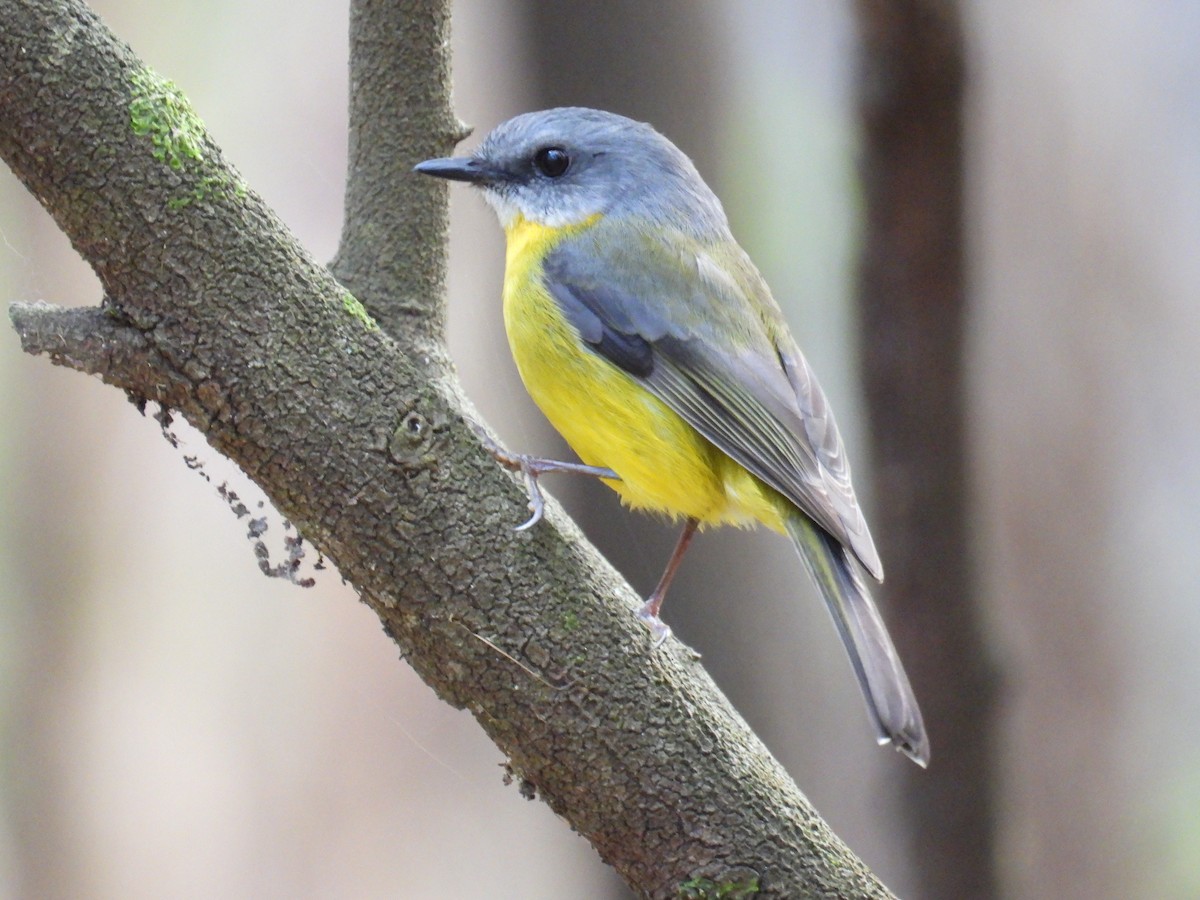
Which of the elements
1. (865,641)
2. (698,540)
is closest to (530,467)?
(865,641)

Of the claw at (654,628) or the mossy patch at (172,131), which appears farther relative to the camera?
the claw at (654,628)

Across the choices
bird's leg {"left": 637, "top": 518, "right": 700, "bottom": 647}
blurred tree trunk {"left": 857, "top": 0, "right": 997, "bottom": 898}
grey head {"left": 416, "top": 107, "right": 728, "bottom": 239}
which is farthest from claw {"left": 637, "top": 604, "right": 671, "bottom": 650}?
blurred tree trunk {"left": 857, "top": 0, "right": 997, "bottom": 898}

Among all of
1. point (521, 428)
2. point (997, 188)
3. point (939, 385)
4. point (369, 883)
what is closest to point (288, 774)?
point (369, 883)

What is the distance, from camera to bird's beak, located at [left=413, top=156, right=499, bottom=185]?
2.48 metres

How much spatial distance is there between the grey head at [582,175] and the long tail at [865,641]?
0.83m

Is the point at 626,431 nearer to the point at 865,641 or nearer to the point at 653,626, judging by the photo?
the point at 653,626

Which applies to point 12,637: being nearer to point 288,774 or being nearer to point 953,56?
point 288,774

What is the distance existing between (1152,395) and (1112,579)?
716mm

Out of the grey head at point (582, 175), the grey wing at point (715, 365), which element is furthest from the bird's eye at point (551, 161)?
the grey wing at point (715, 365)

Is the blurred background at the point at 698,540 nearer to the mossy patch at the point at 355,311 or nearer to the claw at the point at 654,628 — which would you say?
the claw at the point at 654,628

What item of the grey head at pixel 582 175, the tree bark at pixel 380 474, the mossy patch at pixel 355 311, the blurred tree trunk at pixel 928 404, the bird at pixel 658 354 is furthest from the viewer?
the blurred tree trunk at pixel 928 404

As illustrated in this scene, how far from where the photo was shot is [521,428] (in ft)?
12.7

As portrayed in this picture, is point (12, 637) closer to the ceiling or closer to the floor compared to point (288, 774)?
closer to the ceiling

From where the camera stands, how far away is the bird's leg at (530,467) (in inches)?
80.4
